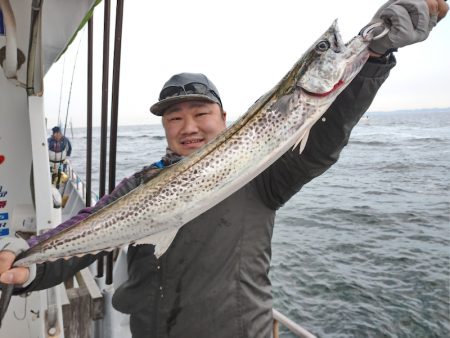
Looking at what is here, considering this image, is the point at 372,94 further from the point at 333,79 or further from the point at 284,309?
the point at 284,309

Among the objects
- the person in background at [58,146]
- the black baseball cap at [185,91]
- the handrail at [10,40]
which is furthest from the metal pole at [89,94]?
the person in background at [58,146]

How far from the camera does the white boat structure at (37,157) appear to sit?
3.23m

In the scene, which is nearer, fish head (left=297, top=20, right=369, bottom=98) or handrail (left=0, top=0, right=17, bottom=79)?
fish head (left=297, top=20, right=369, bottom=98)

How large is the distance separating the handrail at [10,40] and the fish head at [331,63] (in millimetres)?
2479

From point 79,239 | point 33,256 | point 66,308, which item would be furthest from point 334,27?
point 66,308

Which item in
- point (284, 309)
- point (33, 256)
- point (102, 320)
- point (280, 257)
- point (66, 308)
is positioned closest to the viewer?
point (33, 256)

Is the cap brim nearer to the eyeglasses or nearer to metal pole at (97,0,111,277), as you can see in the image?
the eyeglasses

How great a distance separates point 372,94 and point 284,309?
8211mm

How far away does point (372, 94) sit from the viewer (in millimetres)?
2133

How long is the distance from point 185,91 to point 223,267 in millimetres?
1234

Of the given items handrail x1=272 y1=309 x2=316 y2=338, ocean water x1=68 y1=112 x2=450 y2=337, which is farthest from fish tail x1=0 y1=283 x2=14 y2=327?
ocean water x1=68 y1=112 x2=450 y2=337

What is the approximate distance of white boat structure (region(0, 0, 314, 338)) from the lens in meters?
3.23

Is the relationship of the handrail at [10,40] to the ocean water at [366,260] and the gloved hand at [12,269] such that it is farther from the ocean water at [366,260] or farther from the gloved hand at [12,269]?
the ocean water at [366,260]

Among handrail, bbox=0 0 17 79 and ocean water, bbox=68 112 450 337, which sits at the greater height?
handrail, bbox=0 0 17 79
